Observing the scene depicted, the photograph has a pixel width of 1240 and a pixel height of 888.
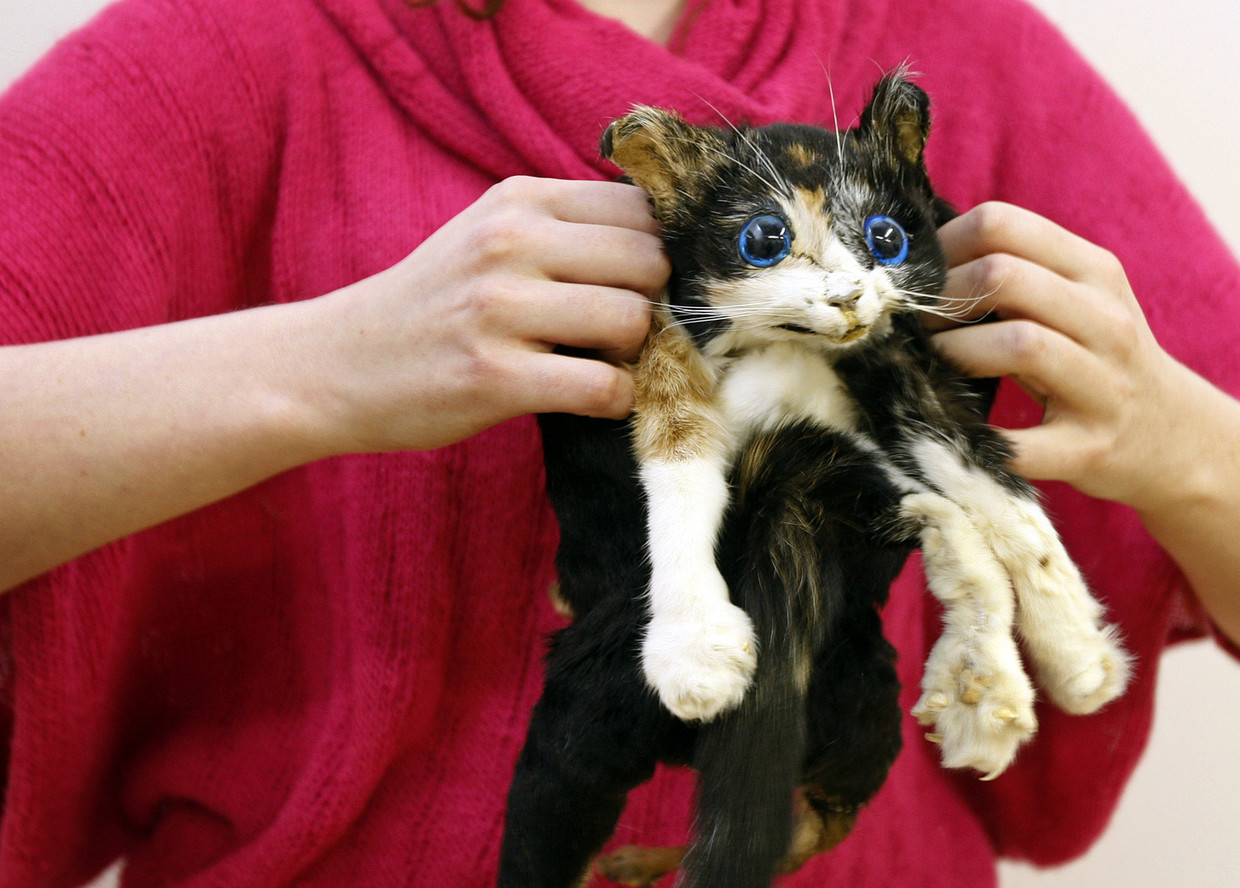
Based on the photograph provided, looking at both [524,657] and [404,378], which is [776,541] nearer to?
[404,378]

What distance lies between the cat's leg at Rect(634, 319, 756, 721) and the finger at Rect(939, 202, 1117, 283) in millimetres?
197

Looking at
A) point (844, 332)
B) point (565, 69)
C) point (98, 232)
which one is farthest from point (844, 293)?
point (98, 232)

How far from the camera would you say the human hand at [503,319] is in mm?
451

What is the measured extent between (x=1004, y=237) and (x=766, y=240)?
21 cm

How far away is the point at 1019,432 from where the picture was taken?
1.66ft

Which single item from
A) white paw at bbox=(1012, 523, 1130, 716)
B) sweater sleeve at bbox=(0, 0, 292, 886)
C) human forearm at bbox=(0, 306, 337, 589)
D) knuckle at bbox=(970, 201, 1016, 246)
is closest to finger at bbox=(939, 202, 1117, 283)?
knuckle at bbox=(970, 201, 1016, 246)

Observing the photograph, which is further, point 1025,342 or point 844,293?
point 1025,342

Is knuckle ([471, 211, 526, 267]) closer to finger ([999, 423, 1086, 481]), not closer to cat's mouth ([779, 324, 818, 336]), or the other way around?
cat's mouth ([779, 324, 818, 336])

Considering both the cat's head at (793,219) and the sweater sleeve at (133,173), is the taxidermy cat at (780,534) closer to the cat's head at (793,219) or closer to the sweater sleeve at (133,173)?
the cat's head at (793,219)

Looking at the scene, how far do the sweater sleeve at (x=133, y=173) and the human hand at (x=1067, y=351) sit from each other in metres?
0.54

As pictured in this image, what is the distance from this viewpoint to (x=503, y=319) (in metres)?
0.47

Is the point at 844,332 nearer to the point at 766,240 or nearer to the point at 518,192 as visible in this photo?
the point at 766,240

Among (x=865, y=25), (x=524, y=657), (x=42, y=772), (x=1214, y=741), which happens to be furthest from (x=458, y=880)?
(x=1214, y=741)

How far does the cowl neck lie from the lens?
0.68 meters
